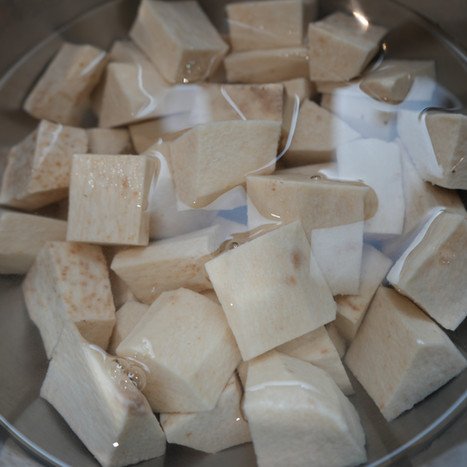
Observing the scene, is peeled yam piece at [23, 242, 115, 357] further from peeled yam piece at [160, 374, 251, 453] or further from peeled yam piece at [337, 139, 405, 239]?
peeled yam piece at [337, 139, 405, 239]

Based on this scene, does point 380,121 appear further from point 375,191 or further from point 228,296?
point 228,296

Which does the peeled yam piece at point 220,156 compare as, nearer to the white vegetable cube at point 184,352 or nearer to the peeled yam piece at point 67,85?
the white vegetable cube at point 184,352

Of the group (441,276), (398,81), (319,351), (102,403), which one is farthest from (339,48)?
(102,403)

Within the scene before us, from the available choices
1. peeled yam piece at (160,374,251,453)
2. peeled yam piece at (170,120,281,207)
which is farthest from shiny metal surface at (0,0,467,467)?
peeled yam piece at (170,120,281,207)

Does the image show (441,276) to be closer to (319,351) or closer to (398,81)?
(319,351)

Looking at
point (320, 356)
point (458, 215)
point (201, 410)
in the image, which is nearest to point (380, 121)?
point (458, 215)

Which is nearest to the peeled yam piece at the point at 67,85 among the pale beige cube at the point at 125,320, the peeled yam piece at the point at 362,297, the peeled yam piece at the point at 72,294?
the peeled yam piece at the point at 72,294
